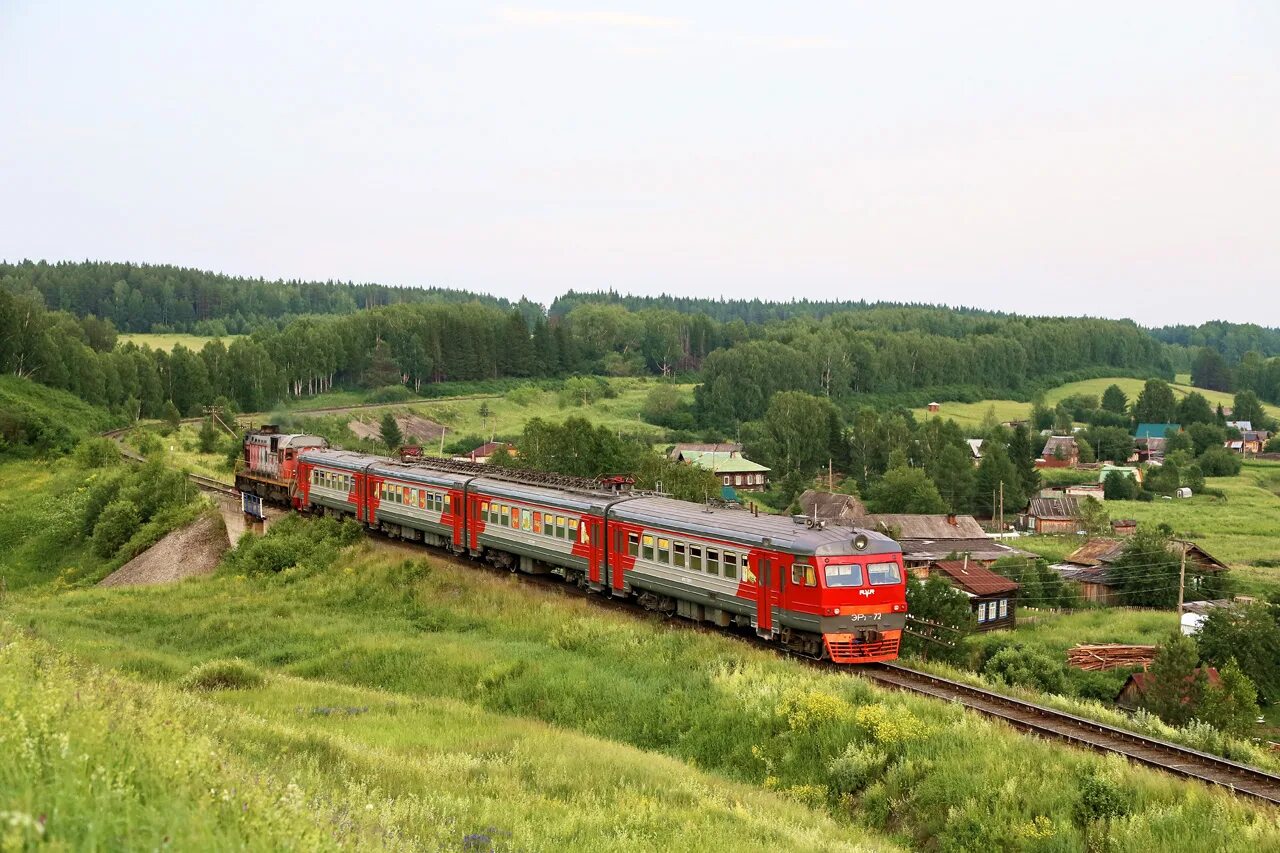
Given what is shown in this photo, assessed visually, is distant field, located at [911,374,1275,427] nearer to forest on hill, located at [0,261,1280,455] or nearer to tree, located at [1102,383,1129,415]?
forest on hill, located at [0,261,1280,455]

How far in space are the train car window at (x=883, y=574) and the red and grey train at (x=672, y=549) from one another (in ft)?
0.08

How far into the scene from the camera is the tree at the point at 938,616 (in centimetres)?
3931

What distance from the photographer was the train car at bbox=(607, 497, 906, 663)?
2148cm

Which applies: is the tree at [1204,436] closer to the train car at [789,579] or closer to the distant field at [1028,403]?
the distant field at [1028,403]

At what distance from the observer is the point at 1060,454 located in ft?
437

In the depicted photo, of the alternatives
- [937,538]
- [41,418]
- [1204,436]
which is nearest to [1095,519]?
[937,538]

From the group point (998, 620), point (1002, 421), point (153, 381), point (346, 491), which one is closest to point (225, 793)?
point (346, 491)

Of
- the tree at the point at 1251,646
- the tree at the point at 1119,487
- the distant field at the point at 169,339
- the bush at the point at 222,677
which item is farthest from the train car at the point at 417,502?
the distant field at the point at 169,339

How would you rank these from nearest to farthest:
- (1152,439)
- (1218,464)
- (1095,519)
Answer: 1. (1095,519)
2. (1218,464)
3. (1152,439)

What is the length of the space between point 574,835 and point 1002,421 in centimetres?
14271

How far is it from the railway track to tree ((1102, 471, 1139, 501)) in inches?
3917

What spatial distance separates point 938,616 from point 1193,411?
12790cm

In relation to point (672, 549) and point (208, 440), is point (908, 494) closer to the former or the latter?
point (208, 440)

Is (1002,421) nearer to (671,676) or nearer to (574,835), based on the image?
(671,676)
